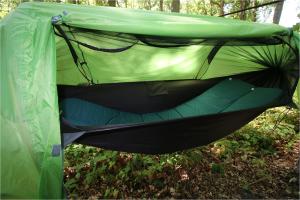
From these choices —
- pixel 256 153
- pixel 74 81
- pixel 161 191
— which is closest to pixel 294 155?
pixel 256 153

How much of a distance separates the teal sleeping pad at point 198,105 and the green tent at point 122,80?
0.01m

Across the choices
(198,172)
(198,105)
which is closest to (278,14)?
(198,105)

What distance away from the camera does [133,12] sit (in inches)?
71.8

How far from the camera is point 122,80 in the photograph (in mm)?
2617

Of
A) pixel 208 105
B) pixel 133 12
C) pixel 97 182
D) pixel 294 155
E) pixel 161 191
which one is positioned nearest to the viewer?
pixel 133 12

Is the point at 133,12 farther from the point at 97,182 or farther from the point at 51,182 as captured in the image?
the point at 97,182

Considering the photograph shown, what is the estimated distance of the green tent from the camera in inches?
53.2

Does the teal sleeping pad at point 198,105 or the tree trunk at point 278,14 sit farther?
the tree trunk at point 278,14

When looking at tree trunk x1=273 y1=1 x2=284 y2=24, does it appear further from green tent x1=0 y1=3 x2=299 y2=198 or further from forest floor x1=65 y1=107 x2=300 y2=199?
forest floor x1=65 y1=107 x2=300 y2=199

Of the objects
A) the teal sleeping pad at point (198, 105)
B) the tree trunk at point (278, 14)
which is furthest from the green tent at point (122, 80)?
the tree trunk at point (278, 14)

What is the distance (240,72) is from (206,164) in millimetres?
1043

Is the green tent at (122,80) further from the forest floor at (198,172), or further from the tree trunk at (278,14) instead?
the tree trunk at (278,14)

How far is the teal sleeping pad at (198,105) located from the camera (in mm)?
2494

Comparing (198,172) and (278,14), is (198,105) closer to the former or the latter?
(198,172)
